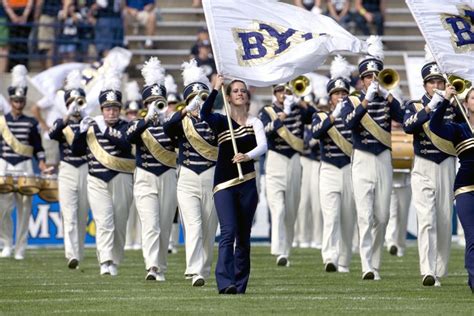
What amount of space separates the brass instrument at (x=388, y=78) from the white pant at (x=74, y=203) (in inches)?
173

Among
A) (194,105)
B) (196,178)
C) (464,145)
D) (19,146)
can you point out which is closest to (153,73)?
(196,178)

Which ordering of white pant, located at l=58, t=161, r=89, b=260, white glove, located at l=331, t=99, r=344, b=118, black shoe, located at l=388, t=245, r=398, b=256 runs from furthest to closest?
black shoe, located at l=388, t=245, r=398, b=256 < white pant, located at l=58, t=161, r=89, b=260 < white glove, located at l=331, t=99, r=344, b=118

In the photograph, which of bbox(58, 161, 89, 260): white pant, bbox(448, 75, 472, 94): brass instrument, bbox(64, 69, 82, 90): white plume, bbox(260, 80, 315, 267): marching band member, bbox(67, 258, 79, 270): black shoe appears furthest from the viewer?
bbox(260, 80, 315, 267): marching band member

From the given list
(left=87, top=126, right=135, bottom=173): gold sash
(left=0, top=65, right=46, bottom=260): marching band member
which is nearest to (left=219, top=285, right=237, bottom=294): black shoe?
(left=87, top=126, right=135, bottom=173): gold sash

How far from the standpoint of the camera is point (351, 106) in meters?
16.3

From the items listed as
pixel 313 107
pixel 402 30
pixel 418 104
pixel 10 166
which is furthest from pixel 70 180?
pixel 402 30

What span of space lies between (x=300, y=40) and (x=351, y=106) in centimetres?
A: 209

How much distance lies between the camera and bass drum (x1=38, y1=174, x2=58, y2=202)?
2039 centimetres

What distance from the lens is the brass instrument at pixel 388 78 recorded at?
52.6 feet

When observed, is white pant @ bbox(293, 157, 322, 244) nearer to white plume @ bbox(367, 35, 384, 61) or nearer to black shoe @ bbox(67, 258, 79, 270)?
black shoe @ bbox(67, 258, 79, 270)

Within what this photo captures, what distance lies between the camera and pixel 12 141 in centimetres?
2056

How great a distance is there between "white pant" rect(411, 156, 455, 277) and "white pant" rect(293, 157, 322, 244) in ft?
23.7

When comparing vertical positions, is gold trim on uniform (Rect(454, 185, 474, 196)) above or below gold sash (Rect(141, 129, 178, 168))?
Result: above

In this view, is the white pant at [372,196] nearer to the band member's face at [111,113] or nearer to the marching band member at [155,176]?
the marching band member at [155,176]
